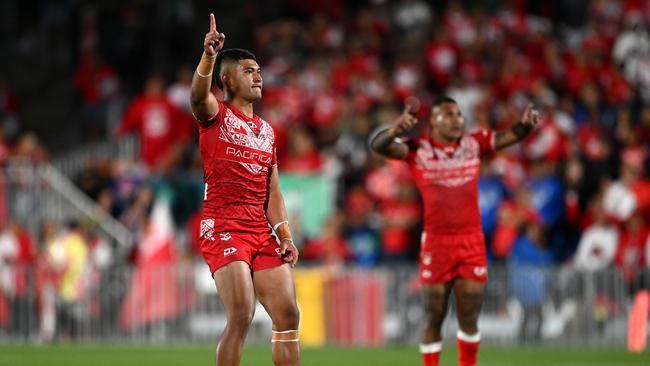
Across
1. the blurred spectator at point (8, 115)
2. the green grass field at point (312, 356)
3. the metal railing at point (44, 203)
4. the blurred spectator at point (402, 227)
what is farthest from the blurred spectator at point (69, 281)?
the blurred spectator at point (402, 227)

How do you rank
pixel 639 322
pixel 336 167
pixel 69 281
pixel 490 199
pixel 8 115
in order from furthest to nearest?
pixel 8 115
pixel 336 167
pixel 69 281
pixel 490 199
pixel 639 322

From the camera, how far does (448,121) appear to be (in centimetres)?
1314

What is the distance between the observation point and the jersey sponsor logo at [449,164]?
43.1ft

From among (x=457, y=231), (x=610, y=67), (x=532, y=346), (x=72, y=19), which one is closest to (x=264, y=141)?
(x=457, y=231)

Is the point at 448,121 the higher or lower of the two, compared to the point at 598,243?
higher

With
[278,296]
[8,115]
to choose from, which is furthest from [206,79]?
[8,115]

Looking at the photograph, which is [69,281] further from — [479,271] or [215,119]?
[215,119]

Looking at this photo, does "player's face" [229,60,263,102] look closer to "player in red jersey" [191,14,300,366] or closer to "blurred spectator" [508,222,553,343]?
"player in red jersey" [191,14,300,366]

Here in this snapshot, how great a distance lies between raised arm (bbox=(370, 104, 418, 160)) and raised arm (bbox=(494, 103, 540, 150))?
94 centimetres

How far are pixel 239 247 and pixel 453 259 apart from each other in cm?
320

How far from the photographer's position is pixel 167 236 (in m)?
22.5

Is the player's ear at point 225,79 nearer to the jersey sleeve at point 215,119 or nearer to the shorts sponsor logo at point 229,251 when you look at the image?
the jersey sleeve at point 215,119

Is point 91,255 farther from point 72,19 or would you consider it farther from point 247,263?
point 247,263

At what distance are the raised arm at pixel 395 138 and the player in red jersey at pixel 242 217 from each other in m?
1.87
